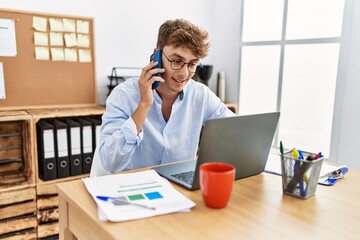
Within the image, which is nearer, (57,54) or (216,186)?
(216,186)

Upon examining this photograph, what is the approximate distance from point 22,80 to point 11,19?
0.38 metres

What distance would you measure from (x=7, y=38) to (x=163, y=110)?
1217mm

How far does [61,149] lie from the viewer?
1.94 metres

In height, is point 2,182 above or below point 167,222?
below

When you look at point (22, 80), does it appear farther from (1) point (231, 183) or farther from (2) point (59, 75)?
(1) point (231, 183)

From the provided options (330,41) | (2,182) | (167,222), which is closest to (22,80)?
(2,182)

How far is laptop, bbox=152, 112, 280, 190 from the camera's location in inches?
34.0

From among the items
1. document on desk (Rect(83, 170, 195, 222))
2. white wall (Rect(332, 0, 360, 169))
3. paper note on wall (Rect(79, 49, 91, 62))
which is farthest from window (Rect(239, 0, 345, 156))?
document on desk (Rect(83, 170, 195, 222))

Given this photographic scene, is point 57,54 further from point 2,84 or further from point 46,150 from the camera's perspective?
point 46,150

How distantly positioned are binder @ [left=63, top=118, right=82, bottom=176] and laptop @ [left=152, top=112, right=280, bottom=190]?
3.26 ft

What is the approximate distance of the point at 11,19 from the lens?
2.00 meters

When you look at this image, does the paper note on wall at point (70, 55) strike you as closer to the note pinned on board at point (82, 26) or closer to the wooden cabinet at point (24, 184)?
the note pinned on board at point (82, 26)

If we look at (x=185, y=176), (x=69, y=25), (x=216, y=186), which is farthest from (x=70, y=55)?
(x=216, y=186)

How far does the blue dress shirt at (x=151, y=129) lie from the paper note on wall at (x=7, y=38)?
3.49 feet
